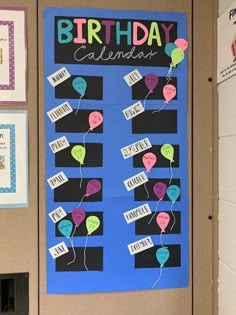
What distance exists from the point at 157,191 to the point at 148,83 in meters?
0.46

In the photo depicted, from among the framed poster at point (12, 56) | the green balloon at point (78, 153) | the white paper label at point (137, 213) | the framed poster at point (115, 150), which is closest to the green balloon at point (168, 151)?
the framed poster at point (115, 150)

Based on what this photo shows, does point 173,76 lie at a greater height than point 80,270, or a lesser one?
greater

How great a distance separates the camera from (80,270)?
150 cm

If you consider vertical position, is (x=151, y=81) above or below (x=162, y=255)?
above

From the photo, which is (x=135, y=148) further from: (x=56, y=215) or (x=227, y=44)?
(x=227, y=44)

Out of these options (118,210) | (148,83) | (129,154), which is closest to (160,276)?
(118,210)

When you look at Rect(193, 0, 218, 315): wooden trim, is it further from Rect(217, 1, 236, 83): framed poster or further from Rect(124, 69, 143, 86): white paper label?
Rect(124, 69, 143, 86): white paper label

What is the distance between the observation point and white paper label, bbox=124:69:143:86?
1514mm

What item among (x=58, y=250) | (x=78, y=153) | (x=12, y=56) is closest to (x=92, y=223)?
(x=58, y=250)

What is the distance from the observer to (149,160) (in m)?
1.53

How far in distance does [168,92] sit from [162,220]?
552 millimetres

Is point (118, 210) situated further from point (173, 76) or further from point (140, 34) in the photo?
point (140, 34)

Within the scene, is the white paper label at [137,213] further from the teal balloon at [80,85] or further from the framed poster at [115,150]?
the teal balloon at [80,85]

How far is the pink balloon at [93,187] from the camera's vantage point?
1495mm
